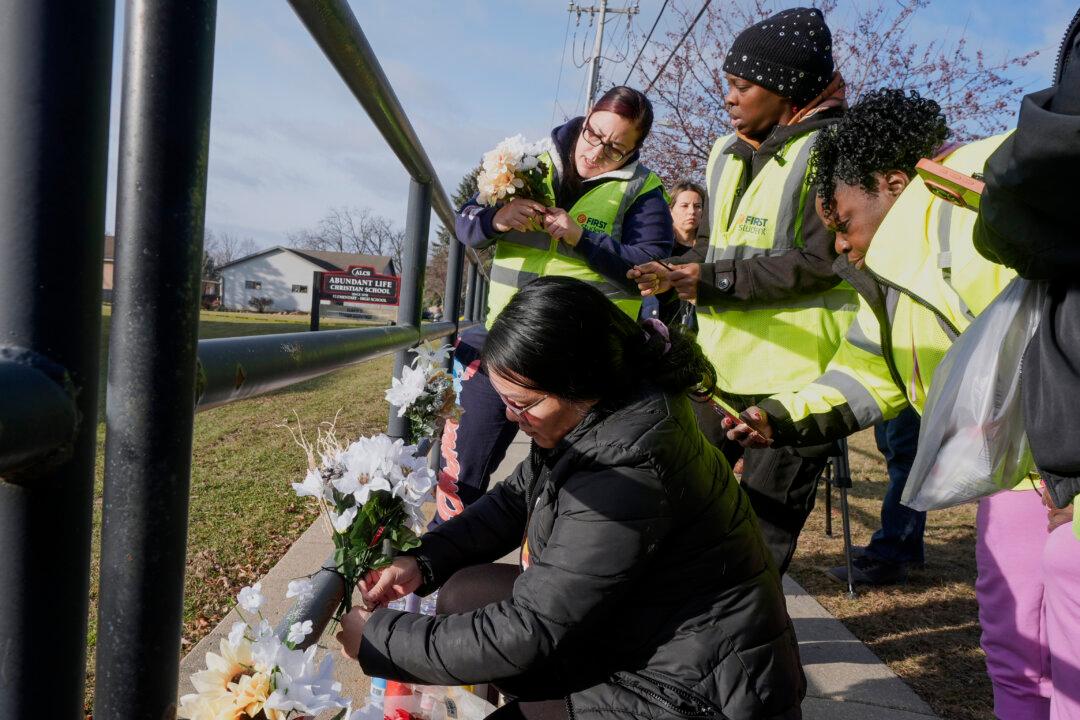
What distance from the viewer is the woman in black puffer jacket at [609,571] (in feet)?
4.79

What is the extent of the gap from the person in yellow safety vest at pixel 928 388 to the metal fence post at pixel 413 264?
1028 millimetres

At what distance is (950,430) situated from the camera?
1.50m

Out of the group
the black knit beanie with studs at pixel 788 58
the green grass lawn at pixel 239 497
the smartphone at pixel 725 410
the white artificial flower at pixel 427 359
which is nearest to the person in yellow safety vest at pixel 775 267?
the black knit beanie with studs at pixel 788 58

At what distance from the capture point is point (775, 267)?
8.03 feet

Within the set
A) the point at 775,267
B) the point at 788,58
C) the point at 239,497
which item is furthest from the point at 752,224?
the point at 239,497

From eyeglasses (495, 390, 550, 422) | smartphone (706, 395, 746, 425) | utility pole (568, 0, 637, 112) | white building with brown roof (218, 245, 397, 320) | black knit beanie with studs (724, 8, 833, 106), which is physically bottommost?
white building with brown roof (218, 245, 397, 320)

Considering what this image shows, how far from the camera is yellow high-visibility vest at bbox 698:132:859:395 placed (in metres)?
2.49

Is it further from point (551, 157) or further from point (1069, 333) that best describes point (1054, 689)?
point (551, 157)

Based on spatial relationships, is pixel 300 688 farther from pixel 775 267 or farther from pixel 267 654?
pixel 775 267

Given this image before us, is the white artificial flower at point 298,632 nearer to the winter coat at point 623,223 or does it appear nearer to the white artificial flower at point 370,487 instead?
the white artificial flower at point 370,487

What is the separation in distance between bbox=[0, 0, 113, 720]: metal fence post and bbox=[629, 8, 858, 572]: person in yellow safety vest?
2.10m

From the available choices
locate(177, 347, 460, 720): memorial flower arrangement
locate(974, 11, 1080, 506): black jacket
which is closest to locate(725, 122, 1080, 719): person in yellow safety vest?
locate(974, 11, 1080, 506): black jacket

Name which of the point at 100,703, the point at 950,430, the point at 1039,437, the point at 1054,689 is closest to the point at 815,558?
the point at 1054,689

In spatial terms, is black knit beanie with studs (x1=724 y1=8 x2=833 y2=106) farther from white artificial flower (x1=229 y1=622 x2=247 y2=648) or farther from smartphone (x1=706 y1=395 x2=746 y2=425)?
Answer: white artificial flower (x1=229 y1=622 x2=247 y2=648)
